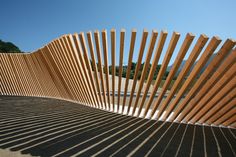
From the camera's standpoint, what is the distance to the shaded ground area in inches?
108

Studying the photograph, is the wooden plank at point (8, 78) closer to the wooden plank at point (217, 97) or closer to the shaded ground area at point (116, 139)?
the shaded ground area at point (116, 139)

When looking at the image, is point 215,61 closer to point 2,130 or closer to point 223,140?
point 223,140

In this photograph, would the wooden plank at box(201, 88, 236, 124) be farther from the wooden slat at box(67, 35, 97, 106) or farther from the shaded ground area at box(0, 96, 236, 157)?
the wooden slat at box(67, 35, 97, 106)

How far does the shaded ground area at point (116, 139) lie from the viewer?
275cm

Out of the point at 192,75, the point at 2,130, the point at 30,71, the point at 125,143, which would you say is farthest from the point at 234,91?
the point at 30,71

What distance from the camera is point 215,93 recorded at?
3064 mm

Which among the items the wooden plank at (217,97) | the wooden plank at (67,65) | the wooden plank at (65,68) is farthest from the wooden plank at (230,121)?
the wooden plank at (65,68)

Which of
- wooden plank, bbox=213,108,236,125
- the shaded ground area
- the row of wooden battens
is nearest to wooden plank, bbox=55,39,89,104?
the row of wooden battens

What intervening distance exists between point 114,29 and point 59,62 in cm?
281

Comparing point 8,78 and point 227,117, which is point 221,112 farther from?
point 8,78

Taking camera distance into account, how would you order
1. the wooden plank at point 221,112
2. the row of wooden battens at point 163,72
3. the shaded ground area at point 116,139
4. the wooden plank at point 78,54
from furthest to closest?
the wooden plank at point 78,54 → the wooden plank at point 221,112 → the shaded ground area at point 116,139 → the row of wooden battens at point 163,72

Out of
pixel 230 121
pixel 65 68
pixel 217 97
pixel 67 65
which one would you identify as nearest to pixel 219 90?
pixel 217 97

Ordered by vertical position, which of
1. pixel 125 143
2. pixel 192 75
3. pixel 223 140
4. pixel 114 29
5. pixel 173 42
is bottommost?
pixel 125 143

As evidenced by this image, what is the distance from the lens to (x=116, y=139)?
129 inches
